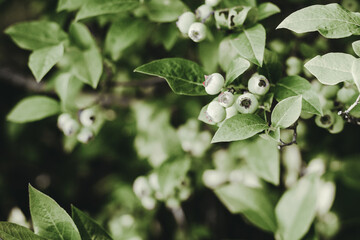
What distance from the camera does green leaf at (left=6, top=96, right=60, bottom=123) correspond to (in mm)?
1324

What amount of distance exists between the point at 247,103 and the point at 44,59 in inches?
27.6

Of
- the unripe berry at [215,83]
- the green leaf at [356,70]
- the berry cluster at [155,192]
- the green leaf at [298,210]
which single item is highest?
the green leaf at [356,70]

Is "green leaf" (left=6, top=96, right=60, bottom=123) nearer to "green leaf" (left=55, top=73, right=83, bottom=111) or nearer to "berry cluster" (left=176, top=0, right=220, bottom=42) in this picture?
"green leaf" (left=55, top=73, right=83, bottom=111)

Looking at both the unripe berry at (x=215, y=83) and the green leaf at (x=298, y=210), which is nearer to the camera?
the unripe berry at (x=215, y=83)

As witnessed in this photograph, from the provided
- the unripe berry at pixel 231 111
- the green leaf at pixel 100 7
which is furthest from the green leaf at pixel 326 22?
the green leaf at pixel 100 7

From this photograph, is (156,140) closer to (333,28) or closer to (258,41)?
(258,41)

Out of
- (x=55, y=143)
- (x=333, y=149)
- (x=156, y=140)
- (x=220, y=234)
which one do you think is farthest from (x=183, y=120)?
(x=55, y=143)

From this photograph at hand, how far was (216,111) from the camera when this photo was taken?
84cm

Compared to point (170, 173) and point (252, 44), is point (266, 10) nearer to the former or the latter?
point (252, 44)

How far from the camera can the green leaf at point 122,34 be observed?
3.94ft

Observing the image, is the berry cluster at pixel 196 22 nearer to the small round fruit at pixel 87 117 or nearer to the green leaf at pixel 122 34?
the green leaf at pixel 122 34

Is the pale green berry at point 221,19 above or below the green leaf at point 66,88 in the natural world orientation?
above

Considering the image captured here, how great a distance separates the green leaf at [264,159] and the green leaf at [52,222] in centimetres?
70

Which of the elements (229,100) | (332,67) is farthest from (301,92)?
(229,100)
